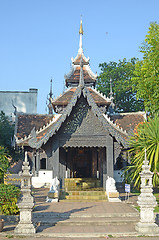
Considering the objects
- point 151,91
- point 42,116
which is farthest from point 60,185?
point 42,116

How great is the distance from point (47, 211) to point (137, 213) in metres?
3.41

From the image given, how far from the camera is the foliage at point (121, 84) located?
3722cm

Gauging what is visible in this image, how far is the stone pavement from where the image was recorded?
8.54 meters

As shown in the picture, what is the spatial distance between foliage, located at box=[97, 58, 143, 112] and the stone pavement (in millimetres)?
26412

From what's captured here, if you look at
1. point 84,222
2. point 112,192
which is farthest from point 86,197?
point 84,222

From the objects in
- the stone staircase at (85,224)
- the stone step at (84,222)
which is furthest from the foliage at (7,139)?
the stone step at (84,222)

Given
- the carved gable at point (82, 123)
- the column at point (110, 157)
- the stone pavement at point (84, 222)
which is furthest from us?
the carved gable at point (82, 123)

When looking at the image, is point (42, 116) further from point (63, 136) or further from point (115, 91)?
point (115, 91)

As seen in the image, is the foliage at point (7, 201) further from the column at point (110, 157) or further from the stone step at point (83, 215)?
the column at point (110, 157)

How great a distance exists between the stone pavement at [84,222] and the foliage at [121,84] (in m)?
26.4

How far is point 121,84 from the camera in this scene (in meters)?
37.8

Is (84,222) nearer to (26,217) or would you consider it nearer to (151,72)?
(26,217)

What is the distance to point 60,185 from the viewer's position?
47.0 feet

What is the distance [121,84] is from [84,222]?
2979 cm
